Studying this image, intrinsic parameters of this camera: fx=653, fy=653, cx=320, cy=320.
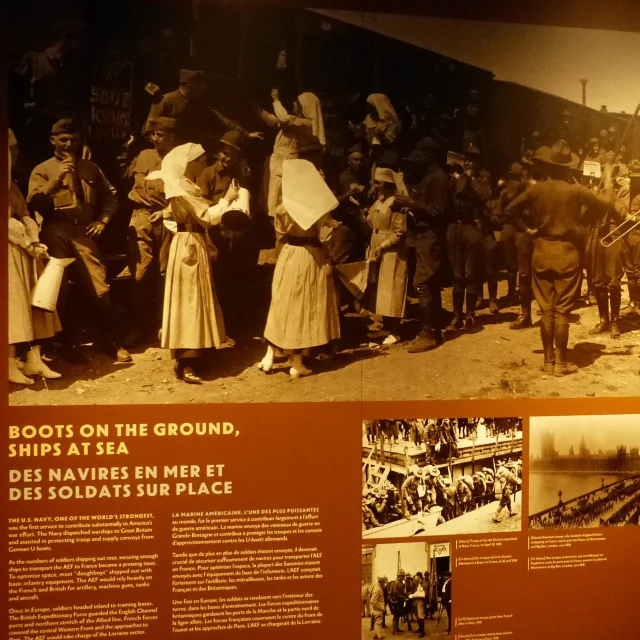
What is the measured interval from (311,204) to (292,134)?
0.33 meters

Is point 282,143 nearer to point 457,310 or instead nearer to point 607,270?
point 457,310

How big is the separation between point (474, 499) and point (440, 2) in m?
2.46

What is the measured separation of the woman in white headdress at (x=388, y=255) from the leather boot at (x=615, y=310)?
1170 mm

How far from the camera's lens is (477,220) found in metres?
3.30

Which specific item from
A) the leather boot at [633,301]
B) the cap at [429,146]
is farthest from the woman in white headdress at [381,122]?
the leather boot at [633,301]

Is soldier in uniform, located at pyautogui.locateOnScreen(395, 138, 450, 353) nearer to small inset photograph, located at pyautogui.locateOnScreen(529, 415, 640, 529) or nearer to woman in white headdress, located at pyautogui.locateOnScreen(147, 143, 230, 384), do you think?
small inset photograph, located at pyautogui.locateOnScreen(529, 415, 640, 529)

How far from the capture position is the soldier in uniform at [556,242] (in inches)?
132

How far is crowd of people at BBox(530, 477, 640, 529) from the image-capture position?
3367 mm

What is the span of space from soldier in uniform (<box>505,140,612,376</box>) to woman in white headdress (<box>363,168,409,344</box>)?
616mm

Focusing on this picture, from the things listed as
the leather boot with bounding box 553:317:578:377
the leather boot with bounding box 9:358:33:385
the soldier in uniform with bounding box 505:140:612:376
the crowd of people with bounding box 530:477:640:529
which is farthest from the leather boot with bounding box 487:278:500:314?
the leather boot with bounding box 9:358:33:385

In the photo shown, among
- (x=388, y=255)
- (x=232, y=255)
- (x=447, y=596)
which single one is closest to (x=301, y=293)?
(x=232, y=255)

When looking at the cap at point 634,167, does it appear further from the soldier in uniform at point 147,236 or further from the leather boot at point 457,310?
the soldier in uniform at point 147,236

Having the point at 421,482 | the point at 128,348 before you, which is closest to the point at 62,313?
the point at 128,348

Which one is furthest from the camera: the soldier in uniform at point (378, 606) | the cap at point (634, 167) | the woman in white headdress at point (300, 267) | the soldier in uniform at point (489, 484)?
the cap at point (634, 167)
